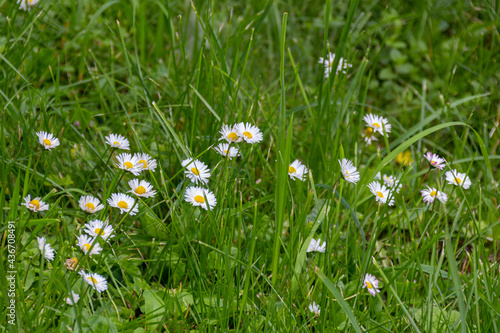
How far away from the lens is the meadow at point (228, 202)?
1278mm

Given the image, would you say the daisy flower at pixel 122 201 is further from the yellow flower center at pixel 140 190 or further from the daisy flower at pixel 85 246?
the daisy flower at pixel 85 246

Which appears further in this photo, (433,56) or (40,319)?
(433,56)

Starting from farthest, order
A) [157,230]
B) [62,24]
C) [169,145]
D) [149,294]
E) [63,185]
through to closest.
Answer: [62,24]
[169,145]
[63,185]
[157,230]
[149,294]

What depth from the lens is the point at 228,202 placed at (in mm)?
1544

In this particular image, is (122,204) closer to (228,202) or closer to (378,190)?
(228,202)

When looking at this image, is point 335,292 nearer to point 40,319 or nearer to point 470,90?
point 40,319

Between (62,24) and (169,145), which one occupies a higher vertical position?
(62,24)

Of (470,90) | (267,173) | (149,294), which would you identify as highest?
(470,90)

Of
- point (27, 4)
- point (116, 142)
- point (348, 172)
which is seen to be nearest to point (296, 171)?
point (348, 172)

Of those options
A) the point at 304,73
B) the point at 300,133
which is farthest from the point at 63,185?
the point at 304,73

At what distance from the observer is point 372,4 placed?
3229 millimetres

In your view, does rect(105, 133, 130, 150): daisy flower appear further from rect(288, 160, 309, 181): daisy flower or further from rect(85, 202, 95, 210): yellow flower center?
rect(288, 160, 309, 181): daisy flower

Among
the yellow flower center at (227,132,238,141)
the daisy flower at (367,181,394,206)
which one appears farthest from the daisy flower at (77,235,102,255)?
the daisy flower at (367,181,394,206)

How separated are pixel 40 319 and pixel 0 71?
3.71 ft
